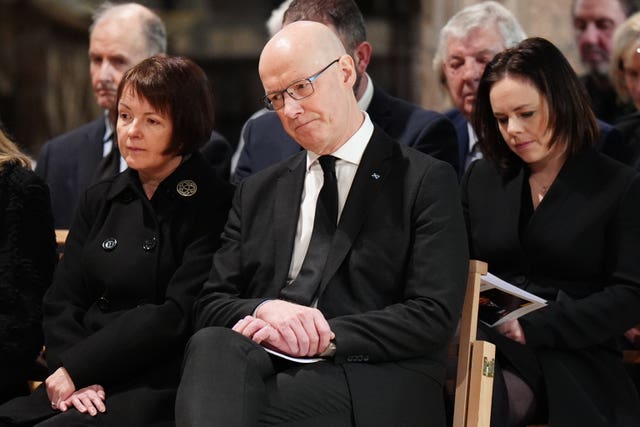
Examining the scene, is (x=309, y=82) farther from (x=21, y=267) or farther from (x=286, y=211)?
(x=21, y=267)

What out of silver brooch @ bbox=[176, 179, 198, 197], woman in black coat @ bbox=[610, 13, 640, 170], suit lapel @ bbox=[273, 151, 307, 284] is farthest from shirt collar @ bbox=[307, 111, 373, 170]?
woman in black coat @ bbox=[610, 13, 640, 170]

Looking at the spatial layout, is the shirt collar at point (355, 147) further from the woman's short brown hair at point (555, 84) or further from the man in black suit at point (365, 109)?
the man in black suit at point (365, 109)

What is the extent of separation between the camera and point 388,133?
470cm

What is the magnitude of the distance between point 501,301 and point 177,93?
52.5 inches

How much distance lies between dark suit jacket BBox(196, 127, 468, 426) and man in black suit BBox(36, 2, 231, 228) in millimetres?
1467

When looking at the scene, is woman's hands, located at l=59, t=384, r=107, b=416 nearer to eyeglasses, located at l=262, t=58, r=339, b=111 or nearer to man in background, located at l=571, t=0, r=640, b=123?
eyeglasses, located at l=262, t=58, r=339, b=111

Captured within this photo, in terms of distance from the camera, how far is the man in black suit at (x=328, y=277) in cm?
325

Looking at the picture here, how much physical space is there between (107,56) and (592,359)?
9.61 ft

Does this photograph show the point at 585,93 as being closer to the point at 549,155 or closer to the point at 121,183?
the point at 549,155

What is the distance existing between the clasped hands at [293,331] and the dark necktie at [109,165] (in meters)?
1.87

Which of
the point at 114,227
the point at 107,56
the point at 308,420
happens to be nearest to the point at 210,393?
the point at 308,420

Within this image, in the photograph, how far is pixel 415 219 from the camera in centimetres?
354

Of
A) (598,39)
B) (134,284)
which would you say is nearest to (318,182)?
(134,284)

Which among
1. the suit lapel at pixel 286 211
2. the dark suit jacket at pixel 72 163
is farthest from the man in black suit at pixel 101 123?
the suit lapel at pixel 286 211
